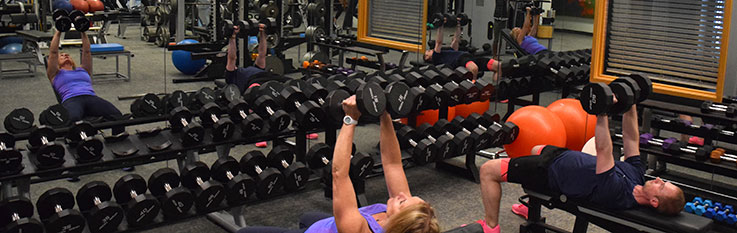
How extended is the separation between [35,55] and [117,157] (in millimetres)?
3099

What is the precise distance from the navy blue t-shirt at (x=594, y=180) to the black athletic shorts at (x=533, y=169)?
0.03 m

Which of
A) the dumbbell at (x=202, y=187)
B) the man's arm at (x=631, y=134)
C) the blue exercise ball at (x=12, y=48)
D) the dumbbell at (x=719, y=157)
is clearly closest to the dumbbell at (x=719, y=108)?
the dumbbell at (x=719, y=157)

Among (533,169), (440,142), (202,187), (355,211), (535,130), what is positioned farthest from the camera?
(535,130)

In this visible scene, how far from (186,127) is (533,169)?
5.62 ft

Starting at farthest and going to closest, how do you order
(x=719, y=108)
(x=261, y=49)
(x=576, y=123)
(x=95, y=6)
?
(x=261, y=49)
(x=95, y=6)
(x=576, y=123)
(x=719, y=108)

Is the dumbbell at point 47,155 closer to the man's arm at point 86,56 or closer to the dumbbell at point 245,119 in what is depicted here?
the dumbbell at point 245,119

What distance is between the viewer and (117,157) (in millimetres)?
3053

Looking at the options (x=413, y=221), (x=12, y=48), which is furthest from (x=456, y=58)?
(x=12, y=48)

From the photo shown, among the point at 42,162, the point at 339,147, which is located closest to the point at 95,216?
the point at 42,162

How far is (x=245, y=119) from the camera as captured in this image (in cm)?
345

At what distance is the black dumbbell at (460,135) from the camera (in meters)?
4.00

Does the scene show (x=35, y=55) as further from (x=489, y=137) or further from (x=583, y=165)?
(x=583, y=165)

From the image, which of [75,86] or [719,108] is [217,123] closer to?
[75,86]

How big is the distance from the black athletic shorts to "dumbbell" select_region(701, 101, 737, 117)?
1.32 metres
